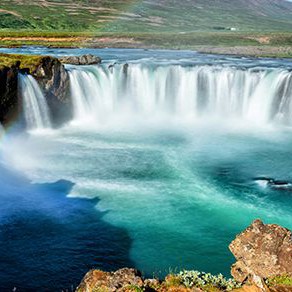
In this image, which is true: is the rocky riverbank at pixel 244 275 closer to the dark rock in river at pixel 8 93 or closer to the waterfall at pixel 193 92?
the dark rock in river at pixel 8 93

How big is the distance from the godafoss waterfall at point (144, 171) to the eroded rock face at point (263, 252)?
5.66m

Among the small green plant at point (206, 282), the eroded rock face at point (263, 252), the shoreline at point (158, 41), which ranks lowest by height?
the shoreline at point (158, 41)

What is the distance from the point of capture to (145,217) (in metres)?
30.5

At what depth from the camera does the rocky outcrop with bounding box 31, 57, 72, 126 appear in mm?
53125

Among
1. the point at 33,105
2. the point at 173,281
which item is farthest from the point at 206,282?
the point at 33,105

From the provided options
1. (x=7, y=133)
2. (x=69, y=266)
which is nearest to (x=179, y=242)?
(x=69, y=266)

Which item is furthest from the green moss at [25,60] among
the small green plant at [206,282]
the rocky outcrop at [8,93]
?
the small green plant at [206,282]

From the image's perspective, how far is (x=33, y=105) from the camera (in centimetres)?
5112

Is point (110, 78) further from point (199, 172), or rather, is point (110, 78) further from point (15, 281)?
point (15, 281)

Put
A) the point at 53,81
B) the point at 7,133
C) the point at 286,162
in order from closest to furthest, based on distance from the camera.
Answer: the point at 286,162, the point at 7,133, the point at 53,81

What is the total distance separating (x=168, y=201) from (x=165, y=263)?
27.7ft

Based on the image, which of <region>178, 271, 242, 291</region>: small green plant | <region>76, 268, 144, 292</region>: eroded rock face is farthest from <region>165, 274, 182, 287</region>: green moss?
<region>76, 268, 144, 292</region>: eroded rock face

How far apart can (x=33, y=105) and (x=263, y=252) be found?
38492 mm

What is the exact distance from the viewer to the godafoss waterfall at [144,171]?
25938mm
